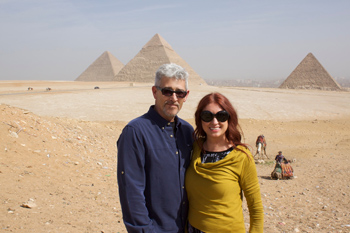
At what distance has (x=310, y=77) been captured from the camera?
65062 millimetres

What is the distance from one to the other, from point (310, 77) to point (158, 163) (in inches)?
2721

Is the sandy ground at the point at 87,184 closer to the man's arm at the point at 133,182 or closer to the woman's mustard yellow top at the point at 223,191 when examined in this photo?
the man's arm at the point at 133,182

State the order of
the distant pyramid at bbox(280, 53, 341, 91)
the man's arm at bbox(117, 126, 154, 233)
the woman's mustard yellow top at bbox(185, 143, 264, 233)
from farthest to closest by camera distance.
Result: 1. the distant pyramid at bbox(280, 53, 341, 91)
2. the woman's mustard yellow top at bbox(185, 143, 264, 233)
3. the man's arm at bbox(117, 126, 154, 233)

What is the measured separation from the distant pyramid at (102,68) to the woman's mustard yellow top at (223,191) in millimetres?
90331

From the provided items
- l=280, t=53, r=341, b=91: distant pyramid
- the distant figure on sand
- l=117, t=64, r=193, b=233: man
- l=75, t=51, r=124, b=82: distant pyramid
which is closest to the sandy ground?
the distant figure on sand

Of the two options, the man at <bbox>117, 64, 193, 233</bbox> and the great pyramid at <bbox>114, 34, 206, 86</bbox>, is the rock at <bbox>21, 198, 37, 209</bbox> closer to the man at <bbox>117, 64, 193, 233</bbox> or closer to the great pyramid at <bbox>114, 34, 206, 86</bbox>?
the man at <bbox>117, 64, 193, 233</bbox>

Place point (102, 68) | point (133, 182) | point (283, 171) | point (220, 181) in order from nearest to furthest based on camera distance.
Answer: point (133, 182) → point (220, 181) → point (283, 171) → point (102, 68)

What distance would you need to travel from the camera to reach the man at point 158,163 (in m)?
2.04

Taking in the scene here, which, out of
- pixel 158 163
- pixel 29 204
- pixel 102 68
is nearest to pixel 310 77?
pixel 102 68

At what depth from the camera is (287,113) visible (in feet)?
65.7

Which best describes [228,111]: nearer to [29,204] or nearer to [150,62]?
[29,204]

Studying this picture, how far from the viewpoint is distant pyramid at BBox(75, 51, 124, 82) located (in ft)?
302

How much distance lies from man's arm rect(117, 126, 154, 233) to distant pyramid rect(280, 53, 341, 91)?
6390 cm

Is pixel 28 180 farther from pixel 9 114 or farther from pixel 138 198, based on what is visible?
pixel 138 198
